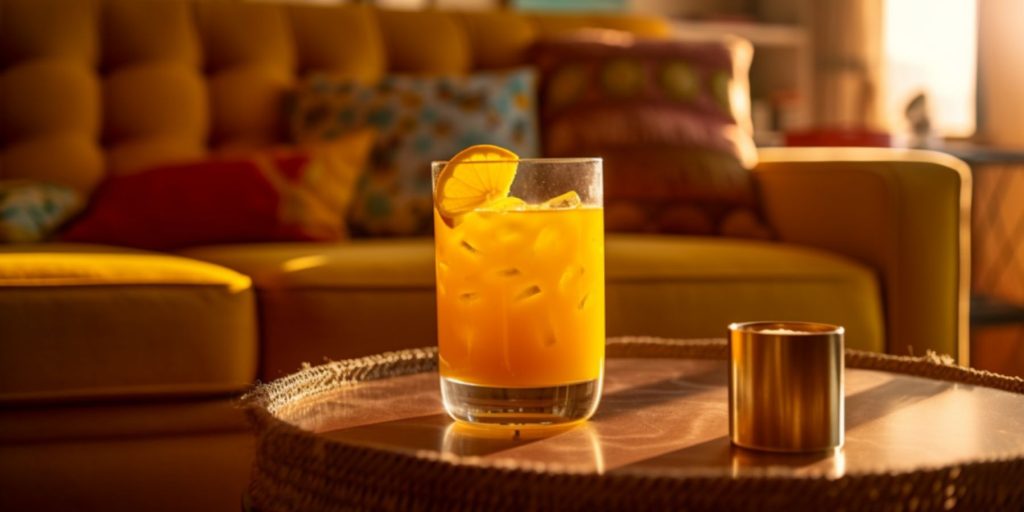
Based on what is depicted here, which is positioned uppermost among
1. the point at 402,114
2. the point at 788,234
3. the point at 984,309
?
the point at 402,114

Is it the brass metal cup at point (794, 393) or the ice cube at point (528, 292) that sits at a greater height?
the ice cube at point (528, 292)

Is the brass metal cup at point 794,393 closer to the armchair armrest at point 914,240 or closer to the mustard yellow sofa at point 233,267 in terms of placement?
the mustard yellow sofa at point 233,267

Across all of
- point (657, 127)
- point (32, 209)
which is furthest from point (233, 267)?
point (657, 127)

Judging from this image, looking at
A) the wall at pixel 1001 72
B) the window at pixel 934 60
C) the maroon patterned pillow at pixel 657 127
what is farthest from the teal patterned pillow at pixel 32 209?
the window at pixel 934 60

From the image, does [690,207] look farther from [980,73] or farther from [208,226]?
[980,73]

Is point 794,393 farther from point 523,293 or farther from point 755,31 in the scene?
point 755,31

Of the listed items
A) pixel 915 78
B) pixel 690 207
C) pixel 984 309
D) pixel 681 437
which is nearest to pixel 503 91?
pixel 690 207
